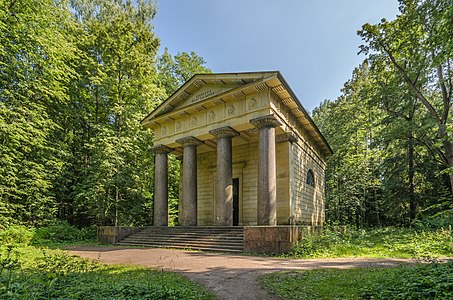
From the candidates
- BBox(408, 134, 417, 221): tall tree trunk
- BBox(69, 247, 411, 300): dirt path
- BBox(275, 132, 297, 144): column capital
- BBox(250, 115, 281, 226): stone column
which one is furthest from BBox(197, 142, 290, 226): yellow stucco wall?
BBox(408, 134, 417, 221): tall tree trunk

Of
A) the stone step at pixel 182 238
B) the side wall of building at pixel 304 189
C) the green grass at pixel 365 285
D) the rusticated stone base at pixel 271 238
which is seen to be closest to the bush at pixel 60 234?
the stone step at pixel 182 238

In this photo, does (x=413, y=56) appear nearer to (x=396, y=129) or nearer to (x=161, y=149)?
(x=396, y=129)

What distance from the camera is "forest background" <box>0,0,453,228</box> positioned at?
15.1 metres

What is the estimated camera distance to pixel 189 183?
15328 millimetres

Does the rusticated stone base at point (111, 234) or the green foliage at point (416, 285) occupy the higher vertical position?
the green foliage at point (416, 285)

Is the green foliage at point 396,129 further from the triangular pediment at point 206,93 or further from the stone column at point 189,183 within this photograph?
the stone column at point 189,183

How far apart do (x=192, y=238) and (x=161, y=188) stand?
16.6 ft

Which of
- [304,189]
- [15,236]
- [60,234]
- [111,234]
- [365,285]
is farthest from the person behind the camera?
[304,189]

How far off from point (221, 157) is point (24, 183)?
10976 mm

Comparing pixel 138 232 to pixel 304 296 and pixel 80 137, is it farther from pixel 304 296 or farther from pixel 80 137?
pixel 304 296

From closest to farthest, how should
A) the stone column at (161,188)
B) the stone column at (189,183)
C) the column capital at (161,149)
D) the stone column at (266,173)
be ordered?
the stone column at (266,173) → the stone column at (189,183) → the stone column at (161,188) → the column capital at (161,149)

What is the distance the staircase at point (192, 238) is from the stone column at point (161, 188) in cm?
96

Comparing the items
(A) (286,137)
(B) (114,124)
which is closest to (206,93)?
(A) (286,137)

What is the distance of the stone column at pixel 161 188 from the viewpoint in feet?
54.2
